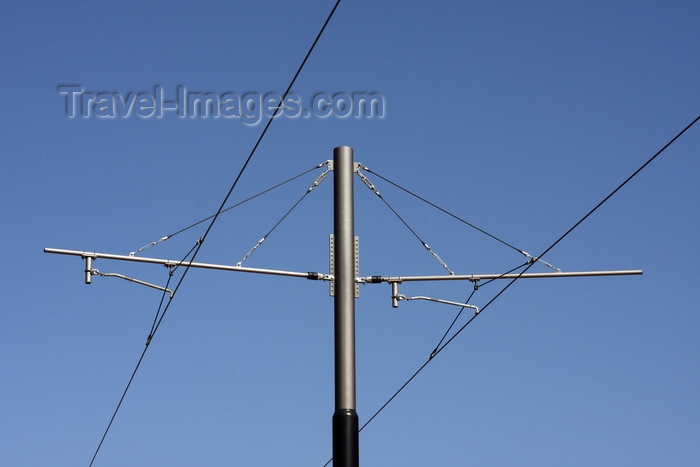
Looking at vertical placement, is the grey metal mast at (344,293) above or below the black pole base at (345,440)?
above

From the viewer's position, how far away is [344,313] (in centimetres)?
1394

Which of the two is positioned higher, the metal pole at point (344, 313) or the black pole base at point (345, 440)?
the metal pole at point (344, 313)

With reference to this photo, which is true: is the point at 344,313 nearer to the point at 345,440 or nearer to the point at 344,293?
the point at 344,293

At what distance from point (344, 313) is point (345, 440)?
1.73 metres

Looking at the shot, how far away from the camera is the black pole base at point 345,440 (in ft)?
42.8

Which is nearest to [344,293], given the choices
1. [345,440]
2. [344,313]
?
[344,313]

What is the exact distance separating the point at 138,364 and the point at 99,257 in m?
3.13

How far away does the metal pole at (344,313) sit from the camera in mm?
13117

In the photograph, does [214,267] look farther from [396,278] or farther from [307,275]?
[396,278]

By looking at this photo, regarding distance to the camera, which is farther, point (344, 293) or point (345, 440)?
point (344, 293)

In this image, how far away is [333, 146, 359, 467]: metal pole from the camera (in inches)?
516

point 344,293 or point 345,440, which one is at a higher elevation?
point 344,293

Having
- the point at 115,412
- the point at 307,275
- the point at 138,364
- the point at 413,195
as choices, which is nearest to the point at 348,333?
the point at 307,275

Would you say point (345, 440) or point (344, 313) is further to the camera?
point (344, 313)
